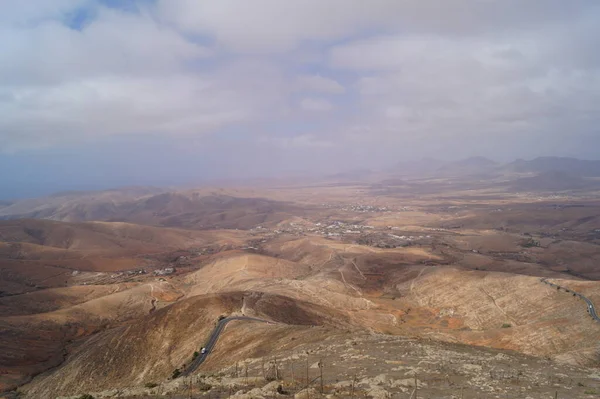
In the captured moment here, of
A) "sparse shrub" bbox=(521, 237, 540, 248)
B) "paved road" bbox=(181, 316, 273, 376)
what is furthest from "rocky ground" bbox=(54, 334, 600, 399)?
"sparse shrub" bbox=(521, 237, 540, 248)

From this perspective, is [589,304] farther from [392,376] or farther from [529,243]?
[529,243]

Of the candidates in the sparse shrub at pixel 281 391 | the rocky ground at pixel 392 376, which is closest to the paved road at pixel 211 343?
the rocky ground at pixel 392 376

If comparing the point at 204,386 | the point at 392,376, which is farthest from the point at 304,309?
the point at 204,386

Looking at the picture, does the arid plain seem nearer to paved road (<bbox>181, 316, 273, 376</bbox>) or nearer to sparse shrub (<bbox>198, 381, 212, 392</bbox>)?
sparse shrub (<bbox>198, 381, 212, 392</bbox>)

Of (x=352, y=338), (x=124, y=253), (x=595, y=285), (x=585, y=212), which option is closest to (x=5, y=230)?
(x=124, y=253)

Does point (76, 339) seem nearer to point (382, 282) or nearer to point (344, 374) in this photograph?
point (344, 374)

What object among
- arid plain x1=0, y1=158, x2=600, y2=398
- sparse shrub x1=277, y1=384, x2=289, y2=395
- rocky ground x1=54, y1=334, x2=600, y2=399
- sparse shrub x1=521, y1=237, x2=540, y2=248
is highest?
sparse shrub x1=277, y1=384, x2=289, y2=395

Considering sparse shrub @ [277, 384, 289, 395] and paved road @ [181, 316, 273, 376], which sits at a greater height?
sparse shrub @ [277, 384, 289, 395]

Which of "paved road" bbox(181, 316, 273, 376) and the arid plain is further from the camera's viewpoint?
"paved road" bbox(181, 316, 273, 376)
